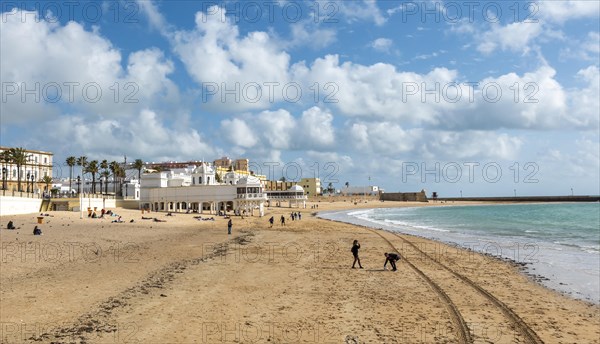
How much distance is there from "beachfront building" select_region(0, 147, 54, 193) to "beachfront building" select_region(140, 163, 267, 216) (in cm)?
2606

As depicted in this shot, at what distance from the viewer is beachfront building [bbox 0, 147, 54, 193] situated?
287 feet

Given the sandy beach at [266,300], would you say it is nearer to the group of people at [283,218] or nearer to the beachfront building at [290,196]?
the group of people at [283,218]

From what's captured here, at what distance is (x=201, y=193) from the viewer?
7162 centimetres

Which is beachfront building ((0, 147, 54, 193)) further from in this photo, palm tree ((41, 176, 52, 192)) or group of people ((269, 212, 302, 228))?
group of people ((269, 212, 302, 228))

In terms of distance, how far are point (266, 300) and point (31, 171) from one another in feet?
313

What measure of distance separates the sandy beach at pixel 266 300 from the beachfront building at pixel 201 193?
41738 millimetres

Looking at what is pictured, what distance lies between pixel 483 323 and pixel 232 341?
7.79 meters

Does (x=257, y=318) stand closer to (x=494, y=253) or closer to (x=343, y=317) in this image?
(x=343, y=317)

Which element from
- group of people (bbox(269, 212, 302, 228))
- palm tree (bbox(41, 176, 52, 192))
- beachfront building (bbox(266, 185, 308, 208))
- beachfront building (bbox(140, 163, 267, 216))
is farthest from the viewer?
beachfront building (bbox(266, 185, 308, 208))
